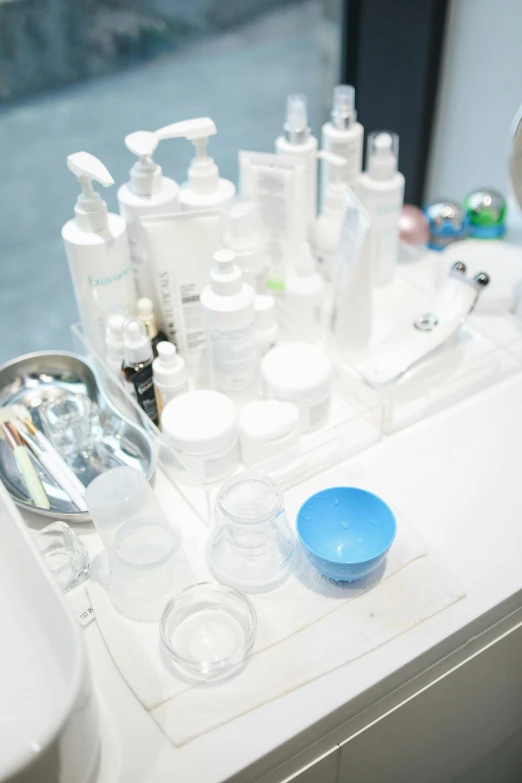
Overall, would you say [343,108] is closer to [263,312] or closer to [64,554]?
[263,312]

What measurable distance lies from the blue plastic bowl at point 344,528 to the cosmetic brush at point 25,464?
0.24m

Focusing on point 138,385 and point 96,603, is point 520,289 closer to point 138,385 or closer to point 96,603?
point 138,385

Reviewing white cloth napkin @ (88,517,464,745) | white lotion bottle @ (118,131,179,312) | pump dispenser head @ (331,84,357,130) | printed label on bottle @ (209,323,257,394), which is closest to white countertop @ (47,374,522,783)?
white cloth napkin @ (88,517,464,745)

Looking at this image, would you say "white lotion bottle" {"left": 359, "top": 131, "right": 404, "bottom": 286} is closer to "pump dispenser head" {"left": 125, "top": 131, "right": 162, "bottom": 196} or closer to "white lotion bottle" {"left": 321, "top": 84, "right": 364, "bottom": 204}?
"white lotion bottle" {"left": 321, "top": 84, "right": 364, "bottom": 204}

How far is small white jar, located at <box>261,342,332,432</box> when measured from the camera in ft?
2.51

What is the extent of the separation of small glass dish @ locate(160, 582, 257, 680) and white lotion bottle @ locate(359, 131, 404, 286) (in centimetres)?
49

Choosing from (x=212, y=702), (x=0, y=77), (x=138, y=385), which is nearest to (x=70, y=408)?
(x=138, y=385)

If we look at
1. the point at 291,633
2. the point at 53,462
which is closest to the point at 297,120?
the point at 53,462

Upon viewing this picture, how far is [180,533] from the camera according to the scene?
69 cm

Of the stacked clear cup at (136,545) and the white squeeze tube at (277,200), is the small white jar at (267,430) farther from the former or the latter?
the white squeeze tube at (277,200)

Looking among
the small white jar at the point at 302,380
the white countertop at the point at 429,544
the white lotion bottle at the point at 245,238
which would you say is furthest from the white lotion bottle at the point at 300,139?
the white countertop at the point at 429,544

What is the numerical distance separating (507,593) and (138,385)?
1.29ft

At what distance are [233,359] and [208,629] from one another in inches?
10.4

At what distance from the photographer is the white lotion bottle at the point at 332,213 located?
0.92 m
